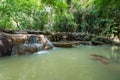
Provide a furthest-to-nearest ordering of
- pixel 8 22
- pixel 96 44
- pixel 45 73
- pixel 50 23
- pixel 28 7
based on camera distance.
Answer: pixel 50 23, pixel 8 22, pixel 28 7, pixel 96 44, pixel 45 73

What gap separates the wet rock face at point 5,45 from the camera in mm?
8185

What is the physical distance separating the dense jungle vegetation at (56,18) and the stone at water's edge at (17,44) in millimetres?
5197

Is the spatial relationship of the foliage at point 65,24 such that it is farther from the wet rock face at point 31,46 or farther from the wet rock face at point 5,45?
the wet rock face at point 5,45

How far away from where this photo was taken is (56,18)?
17.0 metres

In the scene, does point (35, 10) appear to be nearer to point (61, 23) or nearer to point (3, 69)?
point (61, 23)

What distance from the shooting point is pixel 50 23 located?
17.9 m

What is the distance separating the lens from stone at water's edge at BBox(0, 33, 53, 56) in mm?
8312

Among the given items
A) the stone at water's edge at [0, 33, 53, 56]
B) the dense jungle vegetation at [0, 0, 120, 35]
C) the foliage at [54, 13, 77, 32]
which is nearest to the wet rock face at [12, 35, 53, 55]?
the stone at water's edge at [0, 33, 53, 56]

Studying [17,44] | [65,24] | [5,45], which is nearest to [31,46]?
[17,44]

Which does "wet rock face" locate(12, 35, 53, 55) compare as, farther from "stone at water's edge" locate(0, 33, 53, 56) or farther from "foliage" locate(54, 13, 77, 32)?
"foliage" locate(54, 13, 77, 32)

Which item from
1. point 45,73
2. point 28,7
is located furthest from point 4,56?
point 28,7

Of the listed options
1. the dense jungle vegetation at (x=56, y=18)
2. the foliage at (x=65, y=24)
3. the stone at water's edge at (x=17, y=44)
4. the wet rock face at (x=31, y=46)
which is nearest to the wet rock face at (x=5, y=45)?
the stone at water's edge at (x=17, y=44)

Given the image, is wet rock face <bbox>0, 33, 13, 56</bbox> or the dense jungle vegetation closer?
wet rock face <bbox>0, 33, 13, 56</bbox>

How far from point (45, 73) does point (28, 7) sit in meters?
10.4
